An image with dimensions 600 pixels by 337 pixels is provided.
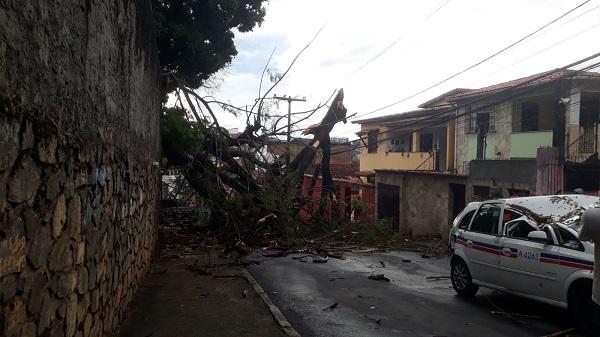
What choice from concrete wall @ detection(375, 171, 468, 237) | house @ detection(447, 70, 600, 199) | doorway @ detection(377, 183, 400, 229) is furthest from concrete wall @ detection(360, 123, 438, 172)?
concrete wall @ detection(375, 171, 468, 237)

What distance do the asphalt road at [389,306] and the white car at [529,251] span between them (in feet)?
1.60

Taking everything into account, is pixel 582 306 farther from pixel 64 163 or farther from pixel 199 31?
pixel 199 31

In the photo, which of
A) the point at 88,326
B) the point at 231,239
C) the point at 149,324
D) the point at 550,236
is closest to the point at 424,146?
the point at 231,239

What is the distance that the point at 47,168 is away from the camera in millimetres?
2992

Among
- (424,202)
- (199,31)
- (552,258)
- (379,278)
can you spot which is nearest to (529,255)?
(552,258)

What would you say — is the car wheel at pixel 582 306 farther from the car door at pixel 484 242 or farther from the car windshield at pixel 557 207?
the car door at pixel 484 242

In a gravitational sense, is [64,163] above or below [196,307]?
above

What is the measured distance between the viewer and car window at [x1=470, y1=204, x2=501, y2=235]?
9.19 metres

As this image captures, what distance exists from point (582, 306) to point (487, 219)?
2.51 metres

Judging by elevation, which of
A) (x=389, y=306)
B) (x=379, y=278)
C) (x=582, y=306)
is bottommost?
(x=379, y=278)

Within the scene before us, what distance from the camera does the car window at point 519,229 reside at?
8.39m

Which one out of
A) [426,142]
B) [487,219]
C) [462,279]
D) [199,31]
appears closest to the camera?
[487,219]

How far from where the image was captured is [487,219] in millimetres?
9469

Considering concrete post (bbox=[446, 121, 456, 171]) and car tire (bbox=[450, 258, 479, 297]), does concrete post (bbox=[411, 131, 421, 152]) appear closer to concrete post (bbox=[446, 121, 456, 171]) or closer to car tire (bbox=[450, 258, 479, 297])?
concrete post (bbox=[446, 121, 456, 171])
